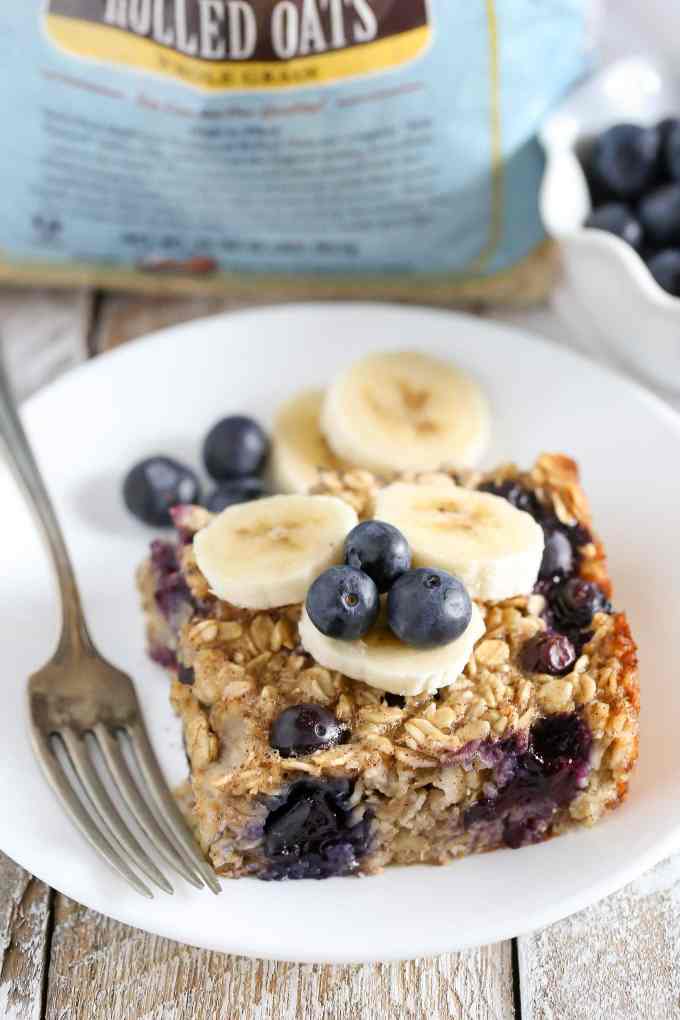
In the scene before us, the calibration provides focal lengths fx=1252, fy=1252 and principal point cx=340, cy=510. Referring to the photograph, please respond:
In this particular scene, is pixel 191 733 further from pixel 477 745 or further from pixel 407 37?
pixel 407 37

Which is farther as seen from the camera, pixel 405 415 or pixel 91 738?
pixel 405 415

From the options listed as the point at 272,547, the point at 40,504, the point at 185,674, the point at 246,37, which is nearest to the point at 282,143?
the point at 246,37

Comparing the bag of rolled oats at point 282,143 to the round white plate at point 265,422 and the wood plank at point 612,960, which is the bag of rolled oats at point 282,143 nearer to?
the round white plate at point 265,422

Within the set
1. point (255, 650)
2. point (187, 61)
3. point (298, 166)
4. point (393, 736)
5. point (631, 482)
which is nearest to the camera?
point (393, 736)

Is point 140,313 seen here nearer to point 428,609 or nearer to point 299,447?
point 299,447

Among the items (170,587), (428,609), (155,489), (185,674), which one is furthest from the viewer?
(155,489)

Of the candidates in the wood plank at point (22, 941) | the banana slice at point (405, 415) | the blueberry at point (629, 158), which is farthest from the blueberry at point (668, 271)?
the wood plank at point (22, 941)

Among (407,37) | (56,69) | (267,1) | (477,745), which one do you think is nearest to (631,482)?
(477,745)
